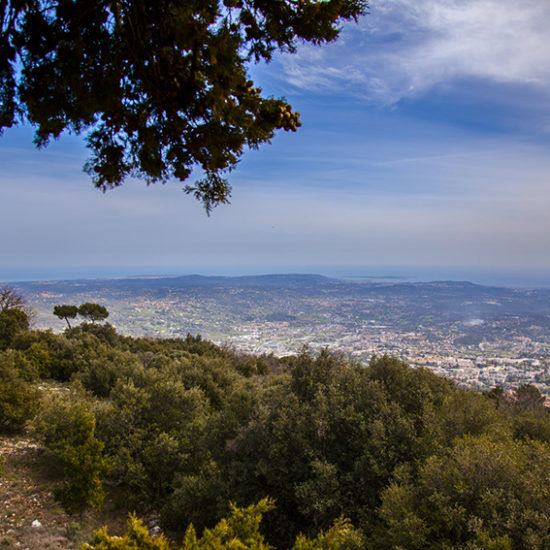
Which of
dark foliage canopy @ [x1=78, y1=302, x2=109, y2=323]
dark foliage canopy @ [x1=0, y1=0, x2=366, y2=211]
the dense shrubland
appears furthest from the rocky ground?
dark foliage canopy @ [x1=78, y1=302, x2=109, y2=323]

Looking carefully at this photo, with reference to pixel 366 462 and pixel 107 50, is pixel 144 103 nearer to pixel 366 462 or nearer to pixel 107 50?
pixel 107 50

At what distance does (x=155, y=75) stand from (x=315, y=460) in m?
8.01

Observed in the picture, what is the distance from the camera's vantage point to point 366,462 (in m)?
7.38

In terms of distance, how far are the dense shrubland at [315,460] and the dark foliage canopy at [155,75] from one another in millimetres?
4502

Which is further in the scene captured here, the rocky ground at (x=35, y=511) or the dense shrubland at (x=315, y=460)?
the rocky ground at (x=35, y=511)

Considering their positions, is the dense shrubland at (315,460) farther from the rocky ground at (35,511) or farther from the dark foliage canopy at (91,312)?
the dark foliage canopy at (91,312)

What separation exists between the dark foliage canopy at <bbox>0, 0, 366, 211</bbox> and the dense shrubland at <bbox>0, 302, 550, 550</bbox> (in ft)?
14.8

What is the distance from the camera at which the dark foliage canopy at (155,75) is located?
2842 millimetres

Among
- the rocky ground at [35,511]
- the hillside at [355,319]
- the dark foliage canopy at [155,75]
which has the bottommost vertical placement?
the hillside at [355,319]

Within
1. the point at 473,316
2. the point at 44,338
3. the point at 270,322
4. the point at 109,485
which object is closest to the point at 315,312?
the point at 270,322

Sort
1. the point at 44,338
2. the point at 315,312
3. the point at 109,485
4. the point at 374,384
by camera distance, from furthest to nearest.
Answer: the point at 315,312 < the point at 44,338 < the point at 109,485 < the point at 374,384

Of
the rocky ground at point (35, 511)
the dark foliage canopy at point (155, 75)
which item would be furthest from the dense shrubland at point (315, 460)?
the dark foliage canopy at point (155, 75)

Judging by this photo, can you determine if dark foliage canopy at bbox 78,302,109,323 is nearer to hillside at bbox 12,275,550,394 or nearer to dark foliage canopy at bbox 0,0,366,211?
hillside at bbox 12,275,550,394

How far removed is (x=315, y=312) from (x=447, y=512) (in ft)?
330
